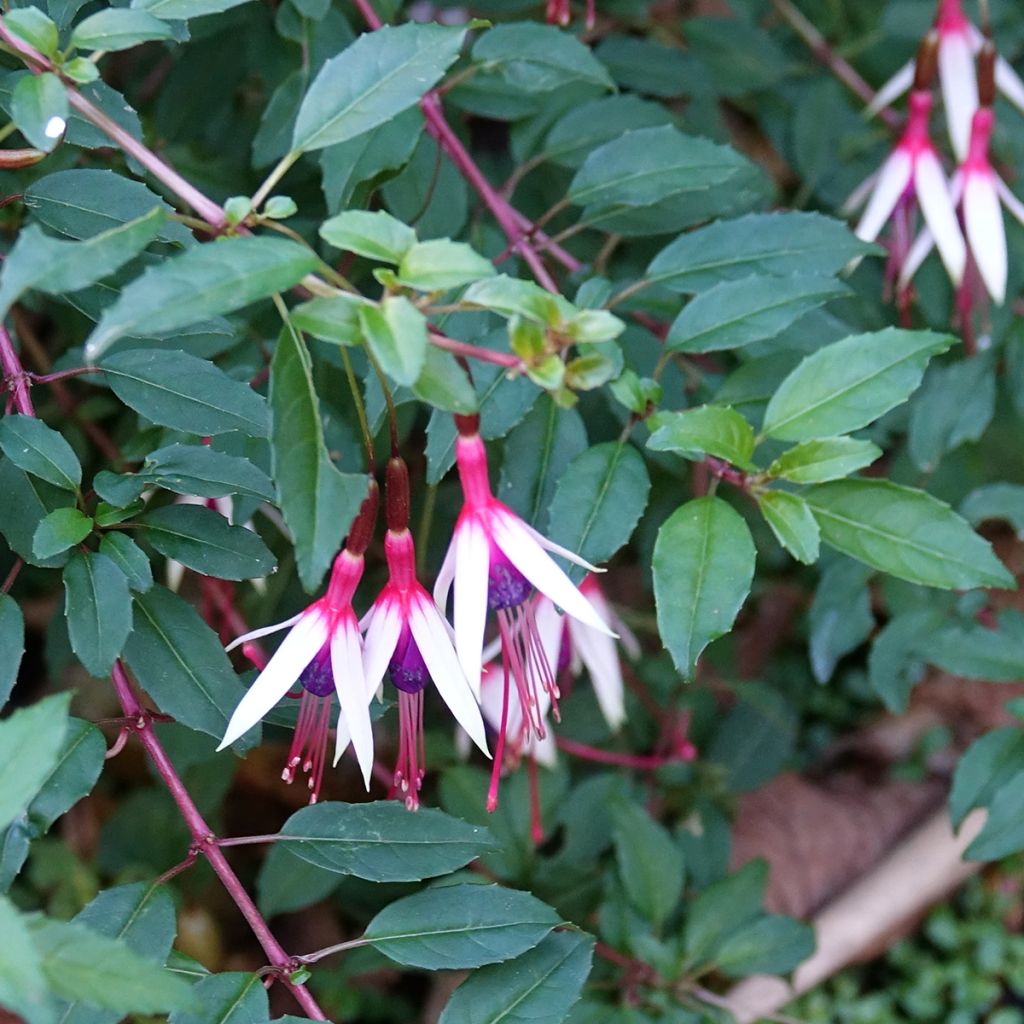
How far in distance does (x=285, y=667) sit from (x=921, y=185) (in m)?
0.62

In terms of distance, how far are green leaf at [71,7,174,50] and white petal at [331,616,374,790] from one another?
281 millimetres

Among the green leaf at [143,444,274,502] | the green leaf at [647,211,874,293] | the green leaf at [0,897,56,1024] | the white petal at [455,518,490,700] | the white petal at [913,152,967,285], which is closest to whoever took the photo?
the green leaf at [0,897,56,1024]

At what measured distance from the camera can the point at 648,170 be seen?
815mm

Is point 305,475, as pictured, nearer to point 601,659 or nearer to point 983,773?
point 601,659

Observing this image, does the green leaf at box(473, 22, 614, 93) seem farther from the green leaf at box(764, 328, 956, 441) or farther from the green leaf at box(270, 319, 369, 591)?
the green leaf at box(270, 319, 369, 591)

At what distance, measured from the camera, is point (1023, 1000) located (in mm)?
1380

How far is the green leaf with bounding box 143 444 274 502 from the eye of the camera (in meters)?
0.64

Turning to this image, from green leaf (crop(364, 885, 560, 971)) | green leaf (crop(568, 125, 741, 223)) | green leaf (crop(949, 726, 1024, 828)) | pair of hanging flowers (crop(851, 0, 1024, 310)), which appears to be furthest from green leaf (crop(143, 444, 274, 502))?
green leaf (crop(949, 726, 1024, 828))

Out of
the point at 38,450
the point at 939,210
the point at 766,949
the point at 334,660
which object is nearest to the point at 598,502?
the point at 334,660

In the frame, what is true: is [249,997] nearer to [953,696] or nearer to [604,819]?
[604,819]

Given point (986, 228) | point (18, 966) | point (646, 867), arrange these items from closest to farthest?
point (18, 966)
point (986, 228)
point (646, 867)

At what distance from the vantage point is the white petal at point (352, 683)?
543mm

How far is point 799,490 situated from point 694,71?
53 centimetres

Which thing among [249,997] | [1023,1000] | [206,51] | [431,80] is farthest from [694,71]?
[1023,1000]
